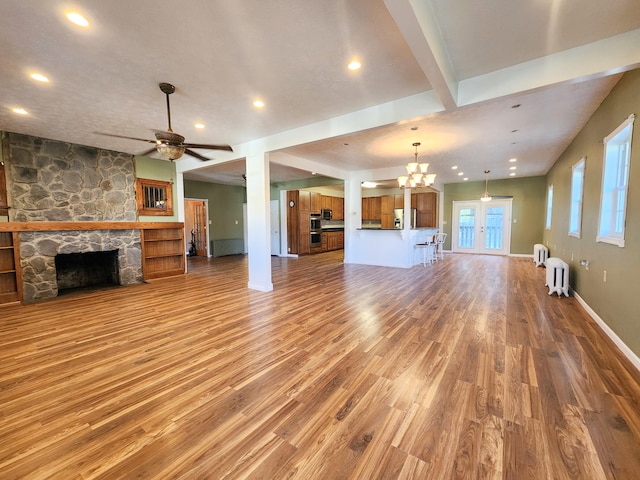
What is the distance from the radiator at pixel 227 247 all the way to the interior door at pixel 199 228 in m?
0.39

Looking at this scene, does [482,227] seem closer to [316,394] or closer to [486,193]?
[486,193]

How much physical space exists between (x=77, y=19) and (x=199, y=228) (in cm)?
867

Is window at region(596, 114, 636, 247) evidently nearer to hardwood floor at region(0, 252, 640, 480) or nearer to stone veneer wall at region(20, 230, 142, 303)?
hardwood floor at region(0, 252, 640, 480)

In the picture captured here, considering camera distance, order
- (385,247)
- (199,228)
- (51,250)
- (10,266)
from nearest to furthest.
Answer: (10,266) < (51,250) < (385,247) < (199,228)

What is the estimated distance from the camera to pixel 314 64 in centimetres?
254

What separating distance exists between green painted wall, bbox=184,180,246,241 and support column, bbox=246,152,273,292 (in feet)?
17.0

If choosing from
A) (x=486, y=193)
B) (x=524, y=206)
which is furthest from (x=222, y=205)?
(x=524, y=206)

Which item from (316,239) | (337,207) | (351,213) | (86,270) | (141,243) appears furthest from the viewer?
(337,207)

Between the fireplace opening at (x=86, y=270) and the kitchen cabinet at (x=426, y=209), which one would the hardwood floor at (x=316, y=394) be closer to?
the fireplace opening at (x=86, y=270)

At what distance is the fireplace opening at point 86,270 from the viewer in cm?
524

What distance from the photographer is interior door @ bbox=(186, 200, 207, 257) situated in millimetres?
9812

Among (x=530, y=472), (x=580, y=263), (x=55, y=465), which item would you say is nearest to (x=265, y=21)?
(x=55, y=465)

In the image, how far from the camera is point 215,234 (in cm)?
1002

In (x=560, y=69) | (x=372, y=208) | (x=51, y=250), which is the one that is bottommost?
(x=51, y=250)
